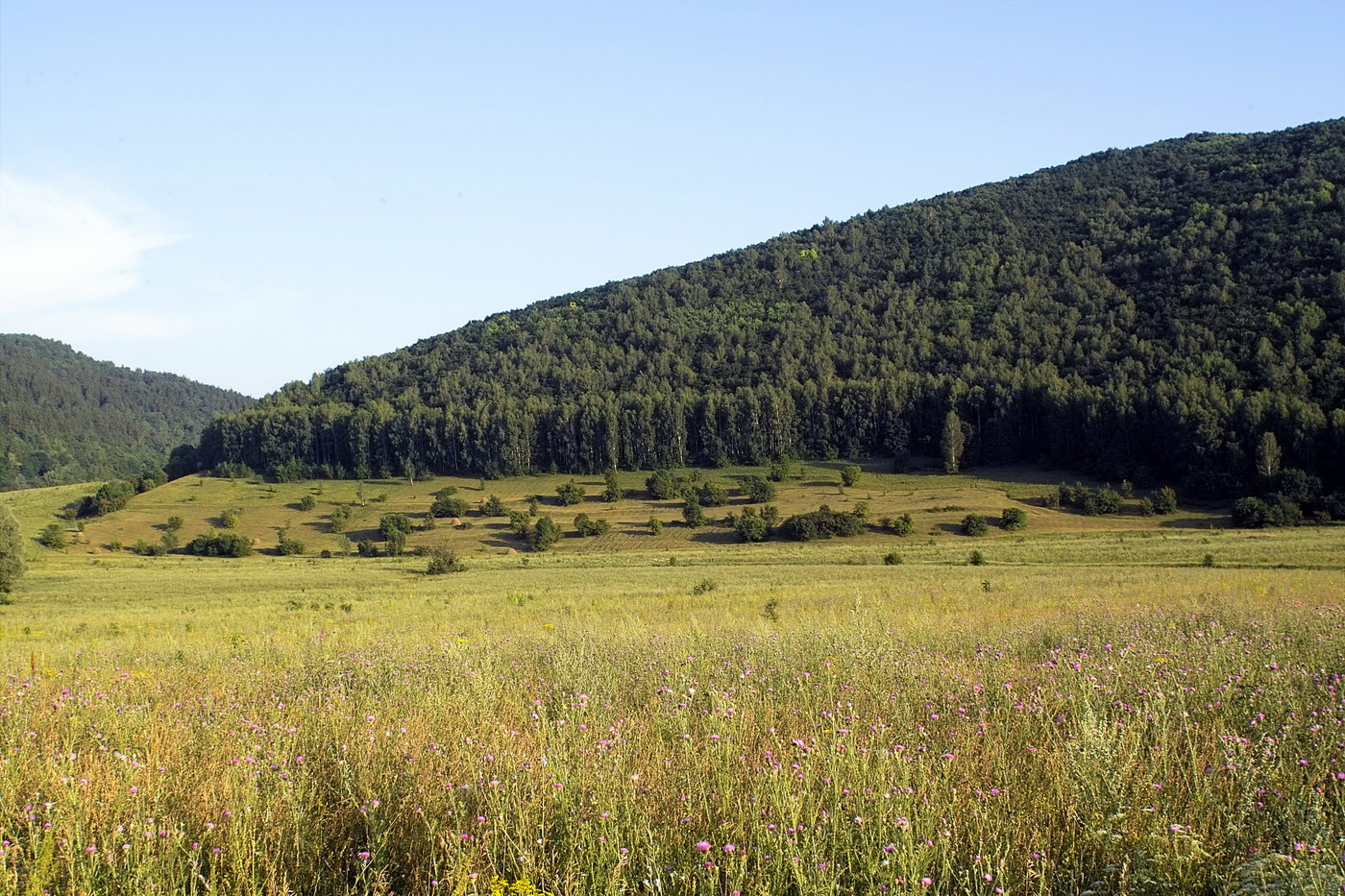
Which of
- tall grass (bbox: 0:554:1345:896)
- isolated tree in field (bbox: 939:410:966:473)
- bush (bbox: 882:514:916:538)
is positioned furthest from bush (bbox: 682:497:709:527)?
tall grass (bbox: 0:554:1345:896)

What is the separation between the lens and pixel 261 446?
392 feet

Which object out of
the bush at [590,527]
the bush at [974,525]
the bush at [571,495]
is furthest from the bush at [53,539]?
the bush at [974,525]

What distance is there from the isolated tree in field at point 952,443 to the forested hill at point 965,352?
261cm

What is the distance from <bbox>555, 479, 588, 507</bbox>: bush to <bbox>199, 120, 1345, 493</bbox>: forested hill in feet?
62.3

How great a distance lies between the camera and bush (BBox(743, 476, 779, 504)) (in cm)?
7662

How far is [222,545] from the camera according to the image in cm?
7150

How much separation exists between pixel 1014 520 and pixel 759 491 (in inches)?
954

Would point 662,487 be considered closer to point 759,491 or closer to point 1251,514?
point 759,491

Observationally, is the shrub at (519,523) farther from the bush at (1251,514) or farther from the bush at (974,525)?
the bush at (1251,514)

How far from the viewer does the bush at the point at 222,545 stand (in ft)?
231

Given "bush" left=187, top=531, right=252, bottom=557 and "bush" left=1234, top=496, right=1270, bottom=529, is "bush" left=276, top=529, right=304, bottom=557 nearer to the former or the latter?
"bush" left=187, top=531, right=252, bottom=557

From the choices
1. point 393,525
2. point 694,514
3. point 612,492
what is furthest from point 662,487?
point 393,525

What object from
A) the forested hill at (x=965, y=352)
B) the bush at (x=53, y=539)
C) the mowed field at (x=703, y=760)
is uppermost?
the forested hill at (x=965, y=352)

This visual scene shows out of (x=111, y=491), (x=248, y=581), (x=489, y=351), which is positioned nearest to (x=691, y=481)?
(x=248, y=581)
